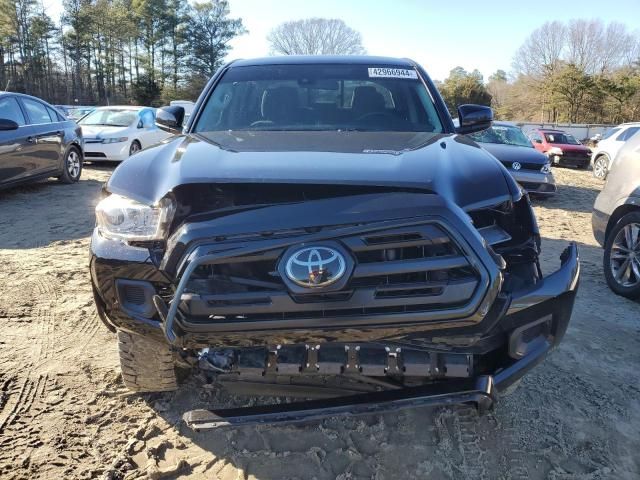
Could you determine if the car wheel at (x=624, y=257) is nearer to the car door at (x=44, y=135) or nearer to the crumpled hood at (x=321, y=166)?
the crumpled hood at (x=321, y=166)

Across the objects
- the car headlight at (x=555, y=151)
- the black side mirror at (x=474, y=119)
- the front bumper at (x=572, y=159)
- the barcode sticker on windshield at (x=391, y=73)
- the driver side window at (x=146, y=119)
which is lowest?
the front bumper at (x=572, y=159)

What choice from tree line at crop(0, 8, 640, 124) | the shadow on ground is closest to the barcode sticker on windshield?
the shadow on ground

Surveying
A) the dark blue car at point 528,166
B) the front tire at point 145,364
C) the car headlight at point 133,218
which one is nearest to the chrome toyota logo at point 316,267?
the car headlight at point 133,218

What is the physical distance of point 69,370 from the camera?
3.01 meters

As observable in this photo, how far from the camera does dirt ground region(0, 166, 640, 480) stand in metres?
2.26

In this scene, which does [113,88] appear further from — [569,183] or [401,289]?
[401,289]

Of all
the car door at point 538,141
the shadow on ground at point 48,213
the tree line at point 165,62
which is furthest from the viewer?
the tree line at point 165,62

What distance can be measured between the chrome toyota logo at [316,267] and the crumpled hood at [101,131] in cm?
1122

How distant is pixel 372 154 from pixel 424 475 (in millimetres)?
1400

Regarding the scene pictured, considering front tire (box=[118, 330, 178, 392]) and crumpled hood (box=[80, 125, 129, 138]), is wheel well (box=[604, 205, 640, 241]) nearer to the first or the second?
front tire (box=[118, 330, 178, 392])

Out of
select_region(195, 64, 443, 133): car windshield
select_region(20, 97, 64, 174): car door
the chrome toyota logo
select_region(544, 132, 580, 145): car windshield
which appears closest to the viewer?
the chrome toyota logo

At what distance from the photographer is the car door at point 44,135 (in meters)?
8.16

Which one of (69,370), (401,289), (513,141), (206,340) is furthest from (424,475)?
(513,141)

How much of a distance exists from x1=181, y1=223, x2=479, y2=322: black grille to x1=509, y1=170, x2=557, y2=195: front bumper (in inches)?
354
